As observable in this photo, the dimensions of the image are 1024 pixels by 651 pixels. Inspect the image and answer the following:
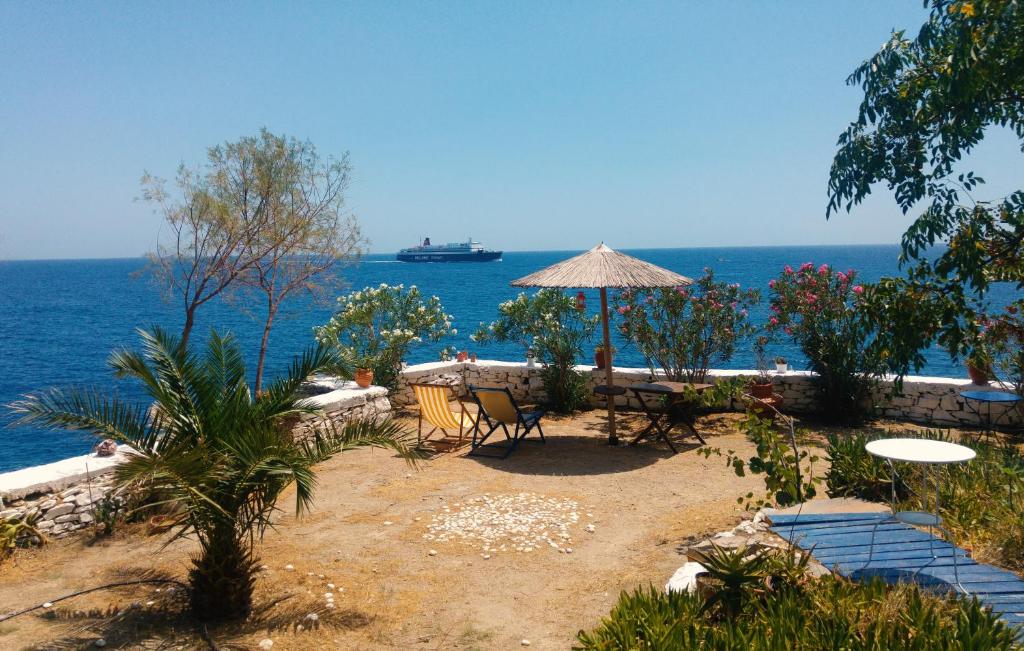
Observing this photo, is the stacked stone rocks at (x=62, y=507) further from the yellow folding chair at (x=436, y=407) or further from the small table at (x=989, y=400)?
the small table at (x=989, y=400)

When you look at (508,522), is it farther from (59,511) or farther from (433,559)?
(59,511)

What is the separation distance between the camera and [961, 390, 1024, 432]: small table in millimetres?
7301

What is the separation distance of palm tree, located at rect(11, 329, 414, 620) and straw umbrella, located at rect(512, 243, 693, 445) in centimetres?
337

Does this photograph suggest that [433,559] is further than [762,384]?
No

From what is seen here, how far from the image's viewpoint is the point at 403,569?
4.60 metres

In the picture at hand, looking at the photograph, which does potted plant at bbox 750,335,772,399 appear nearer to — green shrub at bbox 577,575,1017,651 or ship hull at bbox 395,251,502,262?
green shrub at bbox 577,575,1017,651

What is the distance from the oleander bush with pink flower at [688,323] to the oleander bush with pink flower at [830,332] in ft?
1.69

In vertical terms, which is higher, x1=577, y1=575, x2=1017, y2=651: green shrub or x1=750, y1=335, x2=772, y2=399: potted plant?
x1=577, y1=575, x2=1017, y2=651: green shrub

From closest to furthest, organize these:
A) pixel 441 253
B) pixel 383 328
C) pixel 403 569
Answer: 1. pixel 403 569
2. pixel 383 328
3. pixel 441 253

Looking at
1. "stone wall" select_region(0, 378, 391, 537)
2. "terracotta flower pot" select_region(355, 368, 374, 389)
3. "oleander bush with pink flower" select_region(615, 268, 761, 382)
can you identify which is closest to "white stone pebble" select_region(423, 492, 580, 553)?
"stone wall" select_region(0, 378, 391, 537)

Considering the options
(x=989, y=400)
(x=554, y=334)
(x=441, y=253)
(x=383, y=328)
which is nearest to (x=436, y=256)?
(x=441, y=253)

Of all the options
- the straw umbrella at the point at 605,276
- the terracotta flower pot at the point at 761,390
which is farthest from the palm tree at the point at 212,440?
the terracotta flower pot at the point at 761,390

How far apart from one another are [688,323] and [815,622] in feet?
22.5

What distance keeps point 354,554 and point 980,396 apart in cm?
679
